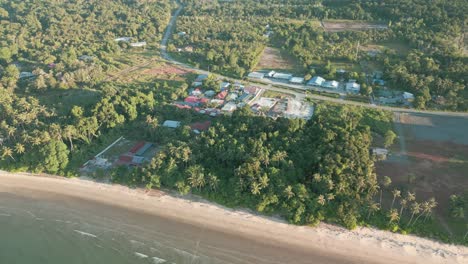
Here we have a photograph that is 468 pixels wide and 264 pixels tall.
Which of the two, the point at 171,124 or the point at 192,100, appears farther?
the point at 192,100

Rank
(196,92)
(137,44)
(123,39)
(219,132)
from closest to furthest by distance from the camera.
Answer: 1. (219,132)
2. (196,92)
3. (137,44)
4. (123,39)

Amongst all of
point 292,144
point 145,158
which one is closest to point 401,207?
point 292,144

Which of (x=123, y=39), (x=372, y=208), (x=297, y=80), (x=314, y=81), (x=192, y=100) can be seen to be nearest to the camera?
(x=372, y=208)

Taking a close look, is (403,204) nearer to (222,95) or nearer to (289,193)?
(289,193)

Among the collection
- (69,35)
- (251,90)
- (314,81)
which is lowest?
(251,90)

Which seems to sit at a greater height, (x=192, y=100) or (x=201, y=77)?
(x=201, y=77)

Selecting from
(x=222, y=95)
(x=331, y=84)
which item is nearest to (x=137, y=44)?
(x=222, y=95)

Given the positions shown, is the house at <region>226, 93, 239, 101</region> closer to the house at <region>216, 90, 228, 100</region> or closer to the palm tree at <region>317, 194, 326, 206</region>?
the house at <region>216, 90, 228, 100</region>
